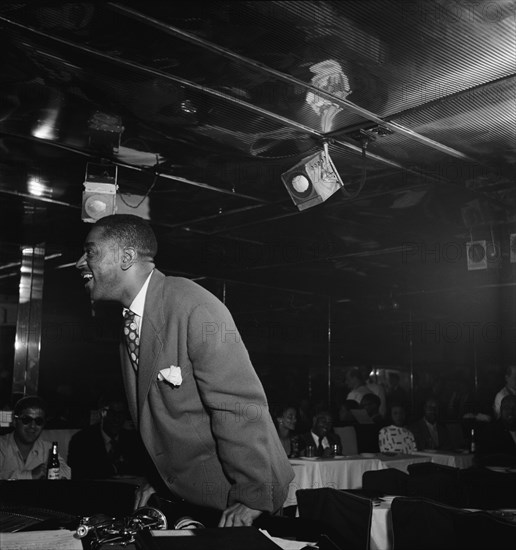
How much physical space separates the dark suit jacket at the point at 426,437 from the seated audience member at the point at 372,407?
768mm

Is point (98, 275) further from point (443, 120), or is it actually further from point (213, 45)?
point (443, 120)

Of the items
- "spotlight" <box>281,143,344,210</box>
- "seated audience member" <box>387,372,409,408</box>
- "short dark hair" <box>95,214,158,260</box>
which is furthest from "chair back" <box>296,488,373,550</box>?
"seated audience member" <box>387,372,409,408</box>

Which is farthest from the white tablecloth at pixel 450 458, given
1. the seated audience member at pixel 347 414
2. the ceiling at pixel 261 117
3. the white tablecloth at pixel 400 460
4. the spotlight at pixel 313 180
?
the spotlight at pixel 313 180

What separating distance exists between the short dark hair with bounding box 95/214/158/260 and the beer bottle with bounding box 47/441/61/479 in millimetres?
3067

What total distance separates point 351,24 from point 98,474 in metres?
3.91

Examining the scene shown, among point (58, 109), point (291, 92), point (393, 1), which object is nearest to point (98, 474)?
point (58, 109)

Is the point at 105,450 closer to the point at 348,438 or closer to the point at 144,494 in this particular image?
the point at 348,438

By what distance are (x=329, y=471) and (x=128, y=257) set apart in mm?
4775

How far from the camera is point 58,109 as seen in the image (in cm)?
434

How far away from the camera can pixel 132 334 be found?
79.4 inches

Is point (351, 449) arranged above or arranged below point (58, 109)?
below

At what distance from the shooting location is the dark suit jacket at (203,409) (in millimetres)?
1700

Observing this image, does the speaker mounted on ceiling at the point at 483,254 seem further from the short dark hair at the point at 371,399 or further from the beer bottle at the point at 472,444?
the short dark hair at the point at 371,399

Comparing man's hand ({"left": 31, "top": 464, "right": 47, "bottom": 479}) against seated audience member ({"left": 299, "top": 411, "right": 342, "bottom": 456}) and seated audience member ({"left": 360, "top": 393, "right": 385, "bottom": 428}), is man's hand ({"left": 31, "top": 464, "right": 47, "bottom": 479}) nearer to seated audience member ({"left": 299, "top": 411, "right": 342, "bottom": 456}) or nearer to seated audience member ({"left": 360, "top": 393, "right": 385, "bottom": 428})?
seated audience member ({"left": 299, "top": 411, "right": 342, "bottom": 456})
